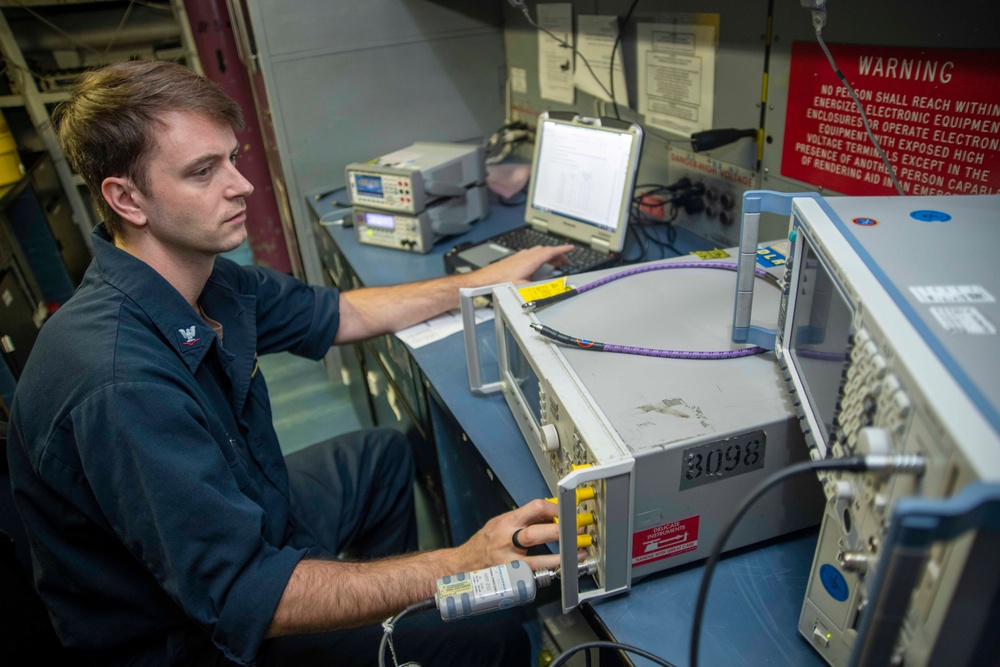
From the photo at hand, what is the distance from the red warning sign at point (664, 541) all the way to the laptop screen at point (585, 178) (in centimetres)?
86

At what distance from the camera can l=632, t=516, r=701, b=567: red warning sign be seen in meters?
0.76

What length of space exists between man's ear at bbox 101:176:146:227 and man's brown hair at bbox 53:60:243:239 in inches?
0.5

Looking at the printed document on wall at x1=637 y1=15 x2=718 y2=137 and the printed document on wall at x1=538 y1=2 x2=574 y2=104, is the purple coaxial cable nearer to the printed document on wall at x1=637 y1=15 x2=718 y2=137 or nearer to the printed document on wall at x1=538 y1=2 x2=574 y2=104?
the printed document on wall at x1=637 y1=15 x2=718 y2=137

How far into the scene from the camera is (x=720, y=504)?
77 cm

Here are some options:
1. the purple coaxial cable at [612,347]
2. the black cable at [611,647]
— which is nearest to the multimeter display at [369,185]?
the purple coaxial cable at [612,347]

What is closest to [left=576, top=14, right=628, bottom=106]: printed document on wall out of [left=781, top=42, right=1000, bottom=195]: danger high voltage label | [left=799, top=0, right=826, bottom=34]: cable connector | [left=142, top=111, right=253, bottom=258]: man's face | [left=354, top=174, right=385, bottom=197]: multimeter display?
[left=781, top=42, right=1000, bottom=195]: danger high voltage label

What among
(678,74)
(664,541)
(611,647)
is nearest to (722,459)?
(664,541)

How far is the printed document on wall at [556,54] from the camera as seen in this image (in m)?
2.01

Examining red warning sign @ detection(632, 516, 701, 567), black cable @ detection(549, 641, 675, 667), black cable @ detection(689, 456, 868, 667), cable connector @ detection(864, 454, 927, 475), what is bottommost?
black cable @ detection(549, 641, 675, 667)

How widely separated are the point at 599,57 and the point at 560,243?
625mm

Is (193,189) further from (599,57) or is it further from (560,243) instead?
(599,57)

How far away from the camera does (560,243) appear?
1.66m

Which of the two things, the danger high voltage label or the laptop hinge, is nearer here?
the danger high voltage label

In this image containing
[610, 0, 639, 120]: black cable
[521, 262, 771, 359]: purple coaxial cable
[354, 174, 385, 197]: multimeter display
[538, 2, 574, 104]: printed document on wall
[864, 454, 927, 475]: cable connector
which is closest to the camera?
[864, 454, 927, 475]: cable connector
